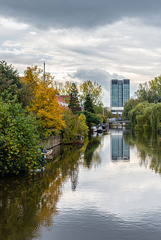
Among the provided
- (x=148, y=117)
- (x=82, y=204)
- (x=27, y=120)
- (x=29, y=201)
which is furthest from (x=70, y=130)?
(x=148, y=117)

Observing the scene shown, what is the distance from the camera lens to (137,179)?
22.3 m

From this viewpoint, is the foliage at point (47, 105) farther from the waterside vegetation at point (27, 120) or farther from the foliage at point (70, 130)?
the foliage at point (70, 130)

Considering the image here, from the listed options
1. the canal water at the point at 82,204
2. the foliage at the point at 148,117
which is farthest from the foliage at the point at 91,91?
the canal water at the point at 82,204

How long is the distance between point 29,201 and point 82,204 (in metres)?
2.91

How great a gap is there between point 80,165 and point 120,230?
16049mm

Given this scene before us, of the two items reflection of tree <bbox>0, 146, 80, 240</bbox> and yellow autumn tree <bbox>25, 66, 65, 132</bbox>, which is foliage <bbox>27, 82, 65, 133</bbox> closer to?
yellow autumn tree <bbox>25, 66, 65, 132</bbox>

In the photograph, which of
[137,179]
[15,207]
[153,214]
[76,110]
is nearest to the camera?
[153,214]

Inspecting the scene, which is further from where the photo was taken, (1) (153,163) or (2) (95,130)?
(2) (95,130)

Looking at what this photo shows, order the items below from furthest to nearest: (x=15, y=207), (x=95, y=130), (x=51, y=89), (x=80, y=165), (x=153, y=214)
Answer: (x=95, y=130), (x=51, y=89), (x=80, y=165), (x=15, y=207), (x=153, y=214)

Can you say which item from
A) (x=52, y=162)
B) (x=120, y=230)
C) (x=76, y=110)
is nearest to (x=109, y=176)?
(x=52, y=162)

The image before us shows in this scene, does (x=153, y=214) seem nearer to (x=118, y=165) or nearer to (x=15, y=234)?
(x=15, y=234)

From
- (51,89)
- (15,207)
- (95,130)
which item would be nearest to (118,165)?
(51,89)

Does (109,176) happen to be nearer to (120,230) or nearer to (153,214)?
(153,214)

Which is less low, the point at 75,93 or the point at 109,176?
the point at 75,93
